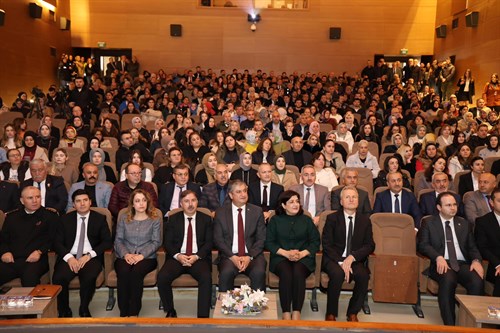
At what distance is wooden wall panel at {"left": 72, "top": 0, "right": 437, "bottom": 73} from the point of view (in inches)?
568

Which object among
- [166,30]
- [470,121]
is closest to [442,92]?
[470,121]

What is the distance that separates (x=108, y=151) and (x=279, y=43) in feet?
30.8

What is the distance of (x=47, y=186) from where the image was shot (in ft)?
15.0

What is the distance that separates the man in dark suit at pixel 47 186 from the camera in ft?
14.8

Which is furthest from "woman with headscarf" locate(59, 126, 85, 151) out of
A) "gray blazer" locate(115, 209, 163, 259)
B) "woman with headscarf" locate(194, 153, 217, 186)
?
"gray blazer" locate(115, 209, 163, 259)

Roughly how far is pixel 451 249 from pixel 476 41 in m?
9.51

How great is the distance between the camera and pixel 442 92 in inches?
482

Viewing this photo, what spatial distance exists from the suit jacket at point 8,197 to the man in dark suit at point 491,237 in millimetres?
3998

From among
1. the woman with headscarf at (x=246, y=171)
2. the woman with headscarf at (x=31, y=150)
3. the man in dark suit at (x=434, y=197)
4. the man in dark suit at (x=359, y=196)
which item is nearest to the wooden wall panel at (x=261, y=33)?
the woman with headscarf at (x=31, y=150)

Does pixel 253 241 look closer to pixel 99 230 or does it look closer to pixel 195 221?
pixel 195 221

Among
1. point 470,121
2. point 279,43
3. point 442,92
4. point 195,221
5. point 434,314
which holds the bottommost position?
point 434,314

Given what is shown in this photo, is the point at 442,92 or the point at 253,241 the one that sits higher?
the point at 442,92

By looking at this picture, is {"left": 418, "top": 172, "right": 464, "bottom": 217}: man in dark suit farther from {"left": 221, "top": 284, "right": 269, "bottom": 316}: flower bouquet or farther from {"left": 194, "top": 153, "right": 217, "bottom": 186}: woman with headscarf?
{"left": 221, "top": 284, "right": 269, "bottom": 316}: flower bouquet

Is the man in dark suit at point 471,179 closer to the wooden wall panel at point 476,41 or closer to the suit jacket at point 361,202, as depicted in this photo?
the suit jacket at point 361,202
